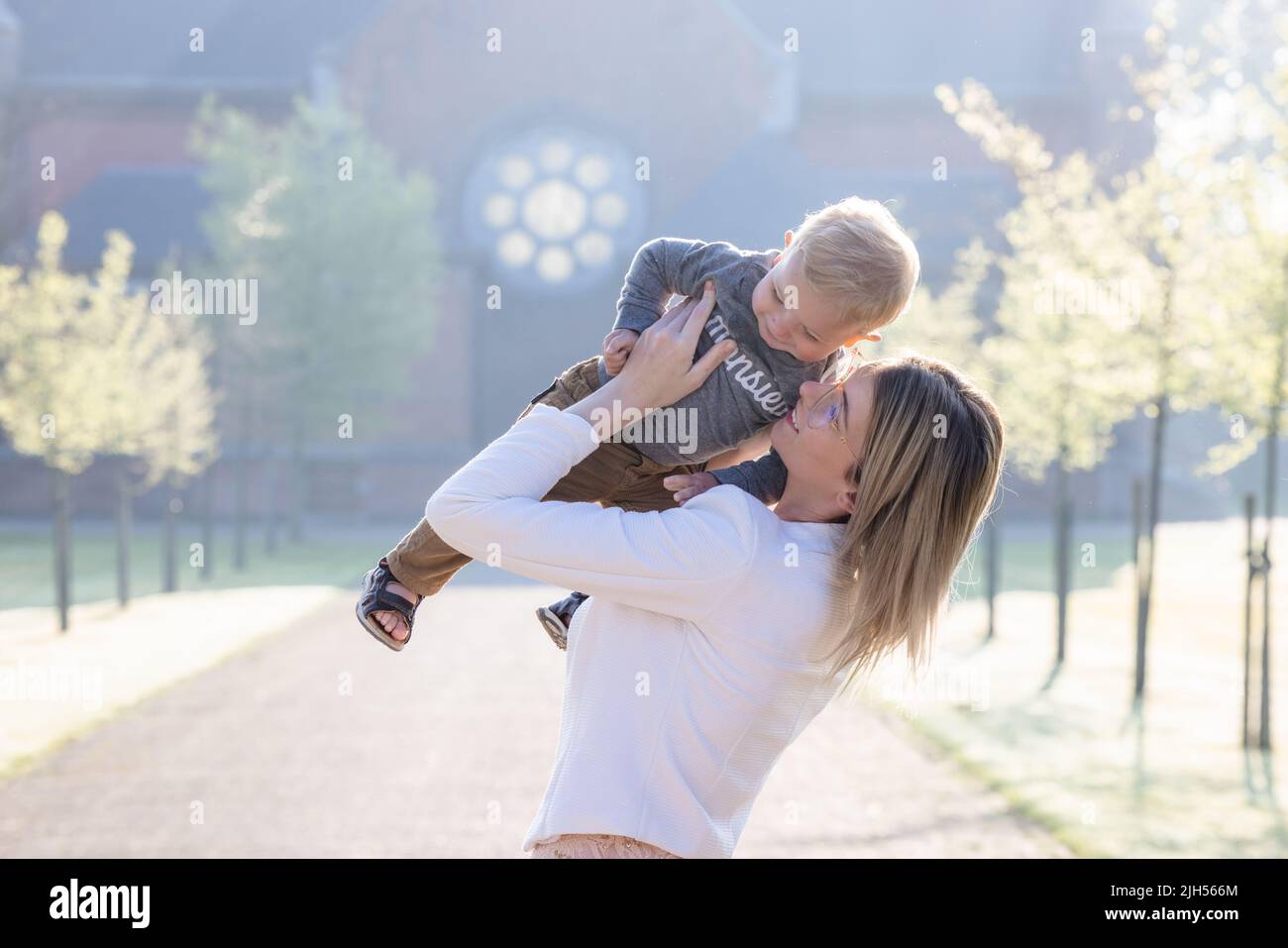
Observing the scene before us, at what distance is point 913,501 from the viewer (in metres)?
2.30

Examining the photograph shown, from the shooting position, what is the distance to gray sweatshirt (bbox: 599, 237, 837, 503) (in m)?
2.88

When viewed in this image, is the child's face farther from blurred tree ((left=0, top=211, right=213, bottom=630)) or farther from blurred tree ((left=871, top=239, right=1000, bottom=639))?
blurred tree ((left=871, top=239, right=1000, bottom=639))

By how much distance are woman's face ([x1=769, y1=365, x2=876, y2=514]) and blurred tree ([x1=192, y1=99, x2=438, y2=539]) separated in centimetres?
2696

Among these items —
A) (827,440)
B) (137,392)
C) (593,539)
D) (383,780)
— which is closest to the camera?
(593,539)

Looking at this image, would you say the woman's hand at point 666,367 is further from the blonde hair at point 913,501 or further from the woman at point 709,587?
the blonde hair at point 913,501

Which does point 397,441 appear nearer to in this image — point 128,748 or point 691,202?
point 691,202

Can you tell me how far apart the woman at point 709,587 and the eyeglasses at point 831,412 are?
0.04ft

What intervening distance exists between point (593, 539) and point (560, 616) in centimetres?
61

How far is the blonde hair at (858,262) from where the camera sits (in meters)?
2.88

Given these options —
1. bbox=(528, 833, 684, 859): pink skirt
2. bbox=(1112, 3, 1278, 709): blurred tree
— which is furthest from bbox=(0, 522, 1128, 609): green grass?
bbox=(528, 833, 684, 859): pink skirt

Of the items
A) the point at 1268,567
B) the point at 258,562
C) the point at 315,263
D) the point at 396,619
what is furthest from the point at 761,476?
the point at 315,263

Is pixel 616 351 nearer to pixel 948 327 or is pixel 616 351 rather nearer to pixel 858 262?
pixel 858 262
